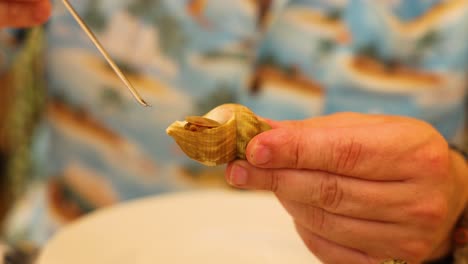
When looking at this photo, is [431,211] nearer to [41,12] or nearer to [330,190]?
[330,190]

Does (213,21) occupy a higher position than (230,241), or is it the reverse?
(213,21)

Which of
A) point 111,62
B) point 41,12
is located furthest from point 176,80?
point 111,62

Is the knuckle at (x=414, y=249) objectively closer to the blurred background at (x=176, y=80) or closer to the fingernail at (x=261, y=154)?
the fingernail at (x=261, y=154)

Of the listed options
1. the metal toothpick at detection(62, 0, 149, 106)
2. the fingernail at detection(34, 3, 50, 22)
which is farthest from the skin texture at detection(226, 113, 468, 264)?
the fingernail at detection(34, 3, 50, 22)

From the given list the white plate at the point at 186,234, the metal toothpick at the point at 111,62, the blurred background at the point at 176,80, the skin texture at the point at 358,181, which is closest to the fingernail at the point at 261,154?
the skin texture at the point at 358,181

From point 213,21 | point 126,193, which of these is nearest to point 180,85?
point 213,21

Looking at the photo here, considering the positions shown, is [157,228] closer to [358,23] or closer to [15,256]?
[15,256]
